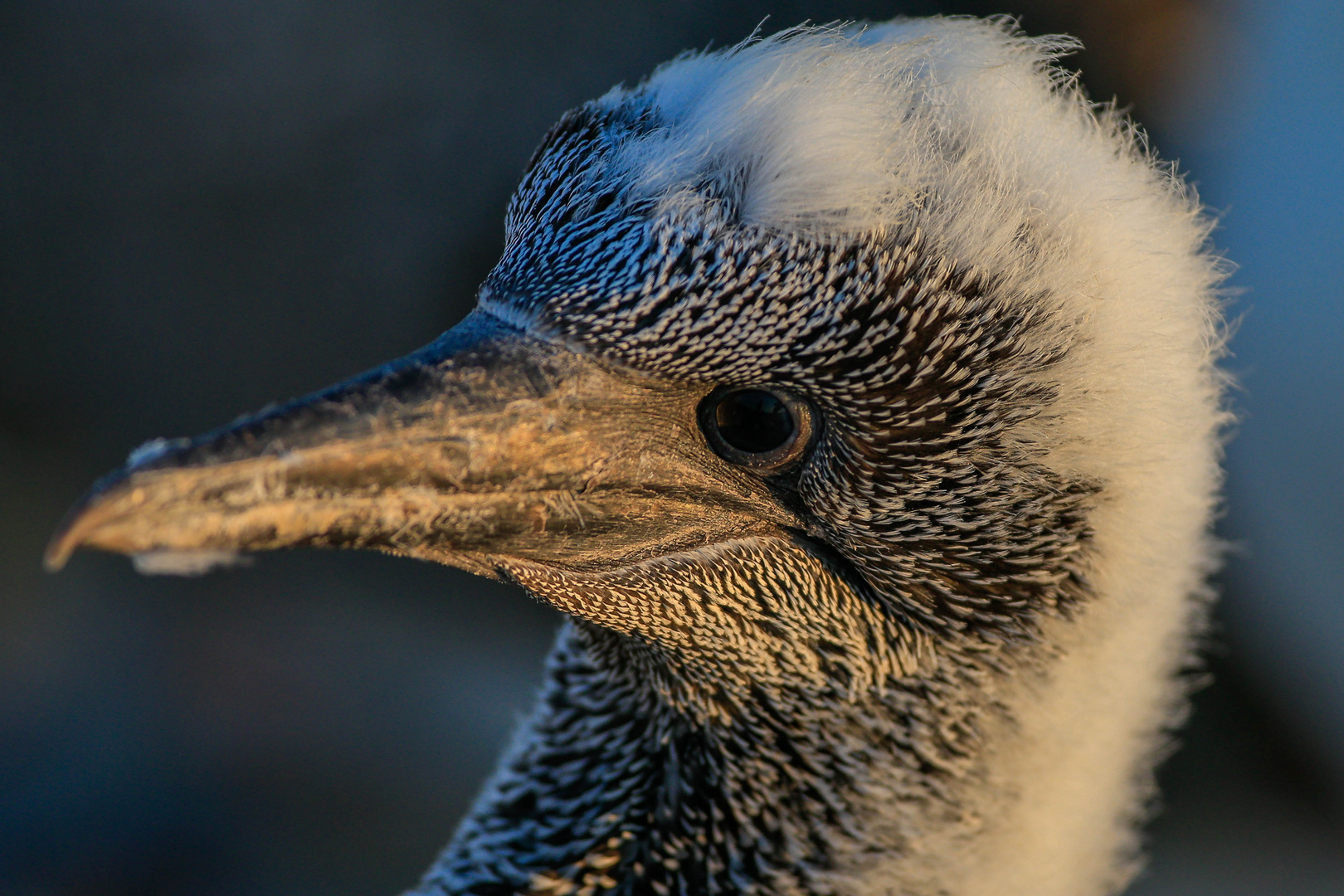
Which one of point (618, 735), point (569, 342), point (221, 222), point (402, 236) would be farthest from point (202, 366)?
point (569, 342)

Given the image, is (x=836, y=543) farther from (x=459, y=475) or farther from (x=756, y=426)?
(x=459, y=475)

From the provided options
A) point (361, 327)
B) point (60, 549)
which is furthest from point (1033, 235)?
point (361, 327)

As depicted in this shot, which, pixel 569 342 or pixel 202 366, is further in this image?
pixel 202 366

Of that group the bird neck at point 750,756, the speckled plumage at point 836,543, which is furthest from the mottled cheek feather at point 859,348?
the bird neck at point 750,756

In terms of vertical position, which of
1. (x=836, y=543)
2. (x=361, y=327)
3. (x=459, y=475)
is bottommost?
(x=459, y=475)

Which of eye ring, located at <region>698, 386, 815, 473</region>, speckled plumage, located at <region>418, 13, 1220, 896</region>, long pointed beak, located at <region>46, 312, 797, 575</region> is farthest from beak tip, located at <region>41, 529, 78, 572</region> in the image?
eye ring, located at <region>698, 386, 815, 473</region>

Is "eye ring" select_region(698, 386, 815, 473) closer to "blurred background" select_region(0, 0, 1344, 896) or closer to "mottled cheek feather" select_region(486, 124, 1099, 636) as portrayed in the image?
"mottled cheek feather" select_region(486, 124, 1099, 636)

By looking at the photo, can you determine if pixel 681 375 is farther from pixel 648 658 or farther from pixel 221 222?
pixel 221 222
